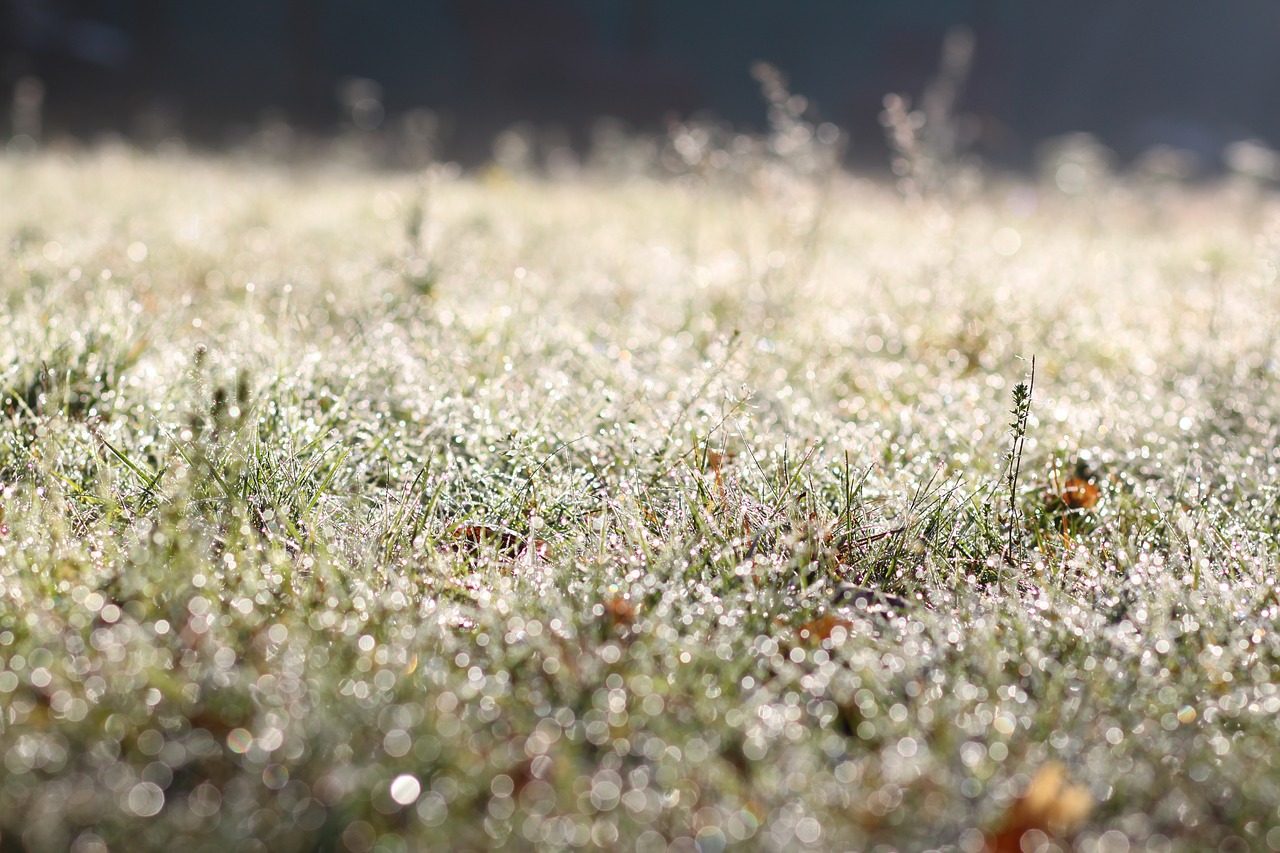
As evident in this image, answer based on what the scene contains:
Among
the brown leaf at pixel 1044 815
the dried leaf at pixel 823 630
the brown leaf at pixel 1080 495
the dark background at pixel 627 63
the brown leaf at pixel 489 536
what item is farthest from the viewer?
the dark background at pixel 627 63

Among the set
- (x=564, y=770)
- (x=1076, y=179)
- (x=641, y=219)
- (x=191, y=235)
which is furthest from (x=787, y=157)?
(x=1076, y=179)

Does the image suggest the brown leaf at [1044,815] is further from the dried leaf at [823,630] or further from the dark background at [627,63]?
the dark background at [627,63]

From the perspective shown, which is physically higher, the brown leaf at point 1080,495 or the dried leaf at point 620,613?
the brown leaf at point 1080,495

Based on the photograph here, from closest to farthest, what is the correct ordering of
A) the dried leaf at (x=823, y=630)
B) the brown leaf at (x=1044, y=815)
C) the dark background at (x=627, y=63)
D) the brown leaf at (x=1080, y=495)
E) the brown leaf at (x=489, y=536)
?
the brown leaf at (x=1044, y=815) < the dried leaf at (x=823, y=630) < the brown leaf at (x=489, y=536) < the brown leaf at (x=1080, y=495) < the dark background at (x=627, y=63)

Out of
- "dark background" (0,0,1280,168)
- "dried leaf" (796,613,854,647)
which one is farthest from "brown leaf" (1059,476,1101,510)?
"dark background" (0,0,1280,168)

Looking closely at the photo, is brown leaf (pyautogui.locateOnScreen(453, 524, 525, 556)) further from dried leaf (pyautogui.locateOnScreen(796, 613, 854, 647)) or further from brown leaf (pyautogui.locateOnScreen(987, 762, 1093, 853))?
brown leaf (pyautogui.locateOnScreen(987, 762, 1093, 853))

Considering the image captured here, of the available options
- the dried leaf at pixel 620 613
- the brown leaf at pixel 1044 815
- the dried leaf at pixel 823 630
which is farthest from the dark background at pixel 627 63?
the brown leaf at pixel 1044 815

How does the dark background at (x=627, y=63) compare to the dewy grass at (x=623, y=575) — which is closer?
the dewy grass at (x=623, y=575)
